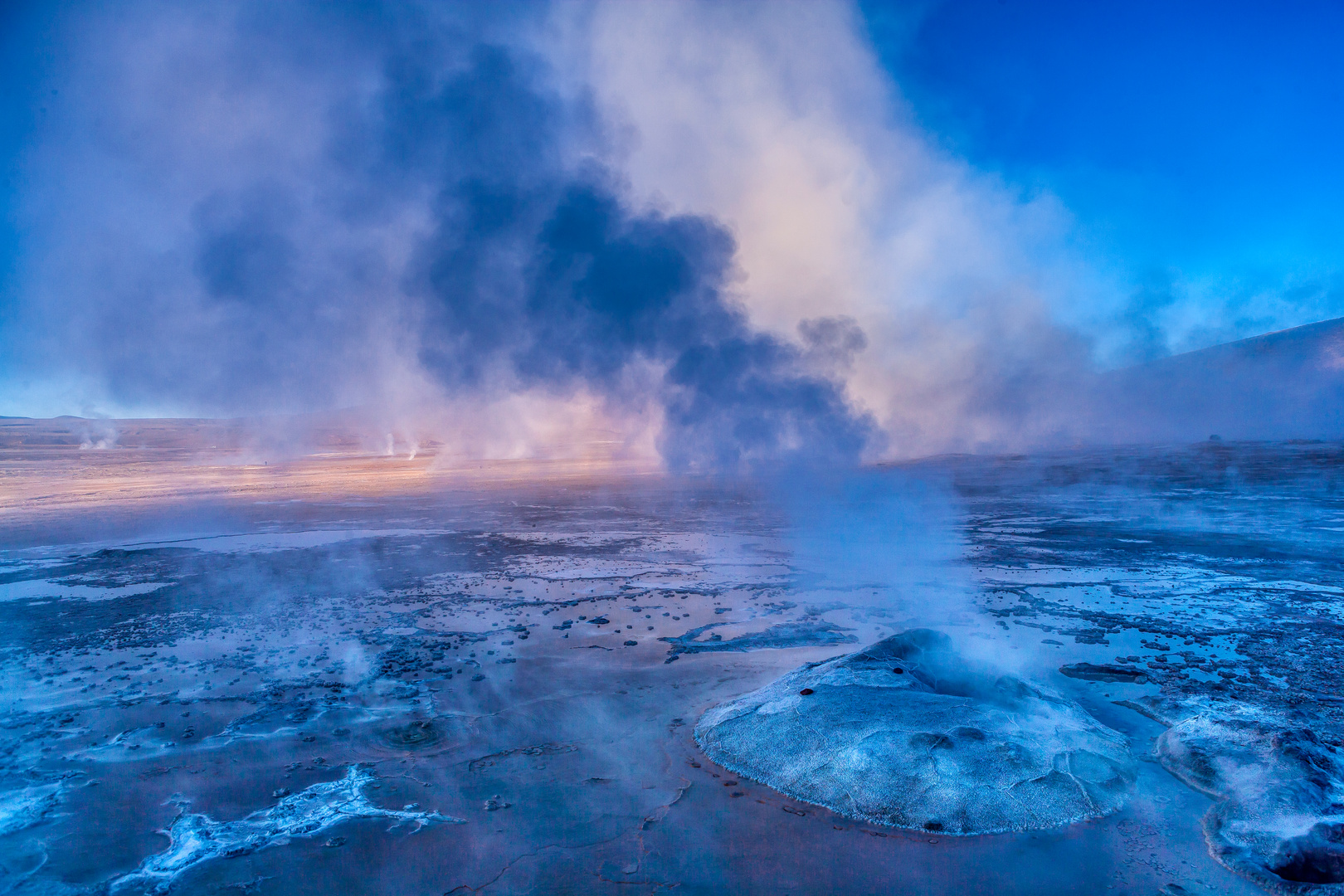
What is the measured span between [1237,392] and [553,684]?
78.6 m

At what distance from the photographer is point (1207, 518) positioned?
64.5ft

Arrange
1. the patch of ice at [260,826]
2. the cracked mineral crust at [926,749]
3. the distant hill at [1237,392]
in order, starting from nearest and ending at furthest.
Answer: the patch of ice at [260,826], the cracked mineral crust at [926,749], the distant hill at [1237,392]

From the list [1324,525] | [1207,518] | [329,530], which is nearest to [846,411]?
[1207,518]

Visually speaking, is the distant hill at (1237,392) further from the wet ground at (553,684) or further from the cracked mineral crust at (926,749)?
the cracked mineral crust at (926,749)

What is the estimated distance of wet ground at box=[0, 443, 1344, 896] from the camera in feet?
16.1

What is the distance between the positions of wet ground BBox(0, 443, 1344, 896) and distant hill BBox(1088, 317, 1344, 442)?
4497cm

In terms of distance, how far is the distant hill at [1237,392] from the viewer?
176 feet

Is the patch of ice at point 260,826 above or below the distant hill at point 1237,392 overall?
below

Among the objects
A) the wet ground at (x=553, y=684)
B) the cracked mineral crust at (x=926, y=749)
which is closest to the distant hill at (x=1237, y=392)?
the wet ground at (x=553, y=684)

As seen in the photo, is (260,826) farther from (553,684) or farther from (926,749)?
(926,749)

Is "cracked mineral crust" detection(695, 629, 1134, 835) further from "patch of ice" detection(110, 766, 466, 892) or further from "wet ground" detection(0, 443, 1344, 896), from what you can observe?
"patch of ice" detection(110, 766, 466, 892)

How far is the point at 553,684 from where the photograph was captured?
8422mm

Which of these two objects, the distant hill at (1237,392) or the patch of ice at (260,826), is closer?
the patch of ice at (260,826)

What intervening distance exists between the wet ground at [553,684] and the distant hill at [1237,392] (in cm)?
4497
